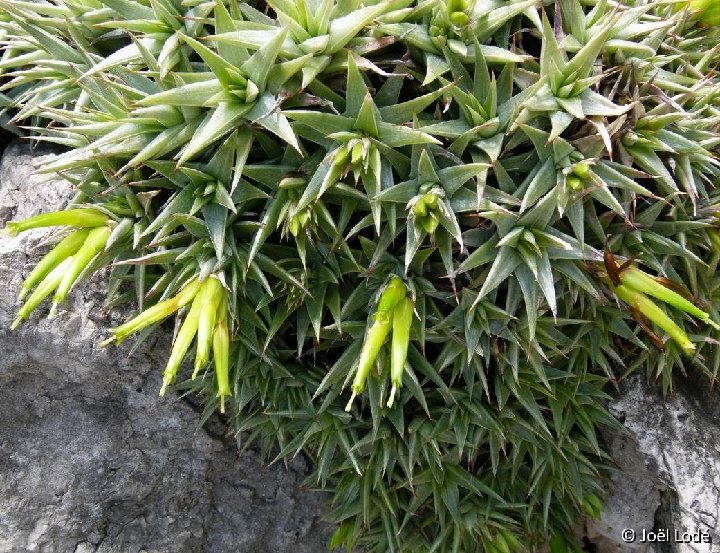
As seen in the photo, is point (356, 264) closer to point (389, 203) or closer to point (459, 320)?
point (389, 203)

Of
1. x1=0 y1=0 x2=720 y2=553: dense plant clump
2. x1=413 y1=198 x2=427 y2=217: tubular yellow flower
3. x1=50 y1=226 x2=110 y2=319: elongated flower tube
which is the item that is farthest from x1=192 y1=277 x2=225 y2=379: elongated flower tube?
x1=413 y1=198 x2=427 y2=217: tubular yellow flower

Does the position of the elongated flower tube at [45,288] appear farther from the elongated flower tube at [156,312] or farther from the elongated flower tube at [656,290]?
the elongated flower tube at [656,290]

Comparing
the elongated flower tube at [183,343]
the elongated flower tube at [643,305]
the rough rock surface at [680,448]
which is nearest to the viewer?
the elongated flower tube at [183,343]

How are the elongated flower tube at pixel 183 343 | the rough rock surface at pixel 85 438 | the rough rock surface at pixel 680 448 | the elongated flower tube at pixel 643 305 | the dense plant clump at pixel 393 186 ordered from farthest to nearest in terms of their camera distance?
1. the rough rock surface at pixel 680 448
2. the rough rock surface at pixel 85 438
3. the elongated flower tube at pixel 643 305
4. the dense plant clump at pixel 393 186
5. the elongated flower tube at pixel 183 343

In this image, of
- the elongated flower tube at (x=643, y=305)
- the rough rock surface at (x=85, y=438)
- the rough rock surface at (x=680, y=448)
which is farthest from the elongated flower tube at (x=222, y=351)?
the rough rock surface at (x=680, y=448)

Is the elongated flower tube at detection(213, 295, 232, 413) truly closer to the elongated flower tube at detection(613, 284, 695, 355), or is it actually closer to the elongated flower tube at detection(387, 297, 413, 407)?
the elongated flower tube at detection(387, 297, 413, 407)

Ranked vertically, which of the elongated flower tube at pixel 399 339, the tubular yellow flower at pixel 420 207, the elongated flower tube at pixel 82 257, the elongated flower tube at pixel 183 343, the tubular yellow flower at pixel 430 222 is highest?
the tubular yellow flower at pixel 420 207

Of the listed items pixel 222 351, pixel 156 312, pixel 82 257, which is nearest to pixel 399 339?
pixel 222 351
